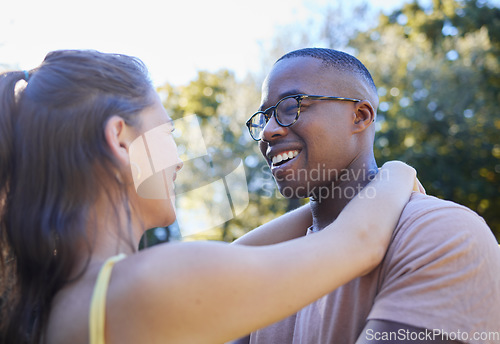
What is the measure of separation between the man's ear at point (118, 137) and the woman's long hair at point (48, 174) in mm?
23

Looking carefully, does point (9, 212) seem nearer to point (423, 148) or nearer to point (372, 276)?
point (372, 276)

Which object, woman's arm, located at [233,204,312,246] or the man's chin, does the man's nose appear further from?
woman's arm, located at [233,204,312,246]

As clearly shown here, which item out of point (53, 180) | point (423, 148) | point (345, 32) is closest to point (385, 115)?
point (423, 148)

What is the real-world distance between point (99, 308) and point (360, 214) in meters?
1.03

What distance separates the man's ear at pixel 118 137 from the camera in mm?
1763

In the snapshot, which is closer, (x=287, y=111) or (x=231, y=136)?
(x=287, y=111)


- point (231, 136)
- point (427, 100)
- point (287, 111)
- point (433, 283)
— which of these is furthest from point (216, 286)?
point (231, 136)

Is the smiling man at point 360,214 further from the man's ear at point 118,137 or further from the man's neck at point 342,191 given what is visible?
the man's ear at point 118,137

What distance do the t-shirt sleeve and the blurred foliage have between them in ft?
48.5

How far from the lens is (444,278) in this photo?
181cm

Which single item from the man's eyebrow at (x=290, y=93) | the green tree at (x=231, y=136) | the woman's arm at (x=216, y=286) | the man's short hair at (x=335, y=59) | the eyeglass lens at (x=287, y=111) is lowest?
the green tree at (x=231, y=136)

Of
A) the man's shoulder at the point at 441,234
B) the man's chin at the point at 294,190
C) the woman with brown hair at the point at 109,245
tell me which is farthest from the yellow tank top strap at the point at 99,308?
the man's chin at the point at 294,190

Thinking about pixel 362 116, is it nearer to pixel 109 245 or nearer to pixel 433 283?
pixel 433 283

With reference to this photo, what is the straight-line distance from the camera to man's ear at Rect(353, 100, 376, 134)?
9.33ft
